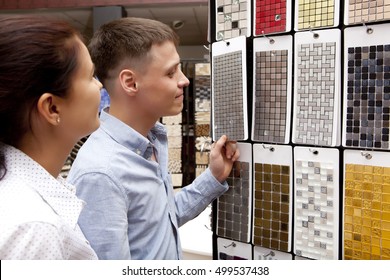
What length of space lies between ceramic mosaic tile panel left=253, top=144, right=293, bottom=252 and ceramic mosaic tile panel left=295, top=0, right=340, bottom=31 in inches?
12.5

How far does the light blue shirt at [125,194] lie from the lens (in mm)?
1028

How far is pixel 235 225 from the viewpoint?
1254 mm

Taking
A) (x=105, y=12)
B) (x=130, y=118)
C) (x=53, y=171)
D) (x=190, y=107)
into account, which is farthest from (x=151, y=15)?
(x=53, y=171)

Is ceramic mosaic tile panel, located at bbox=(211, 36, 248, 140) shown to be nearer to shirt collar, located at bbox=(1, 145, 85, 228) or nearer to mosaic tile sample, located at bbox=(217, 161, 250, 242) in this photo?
mosaic tile sample, located at bbox=(217, 161, 250, 242)

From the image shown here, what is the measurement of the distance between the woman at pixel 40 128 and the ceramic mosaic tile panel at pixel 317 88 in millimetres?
525

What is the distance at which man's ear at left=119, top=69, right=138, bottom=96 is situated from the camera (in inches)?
47.6

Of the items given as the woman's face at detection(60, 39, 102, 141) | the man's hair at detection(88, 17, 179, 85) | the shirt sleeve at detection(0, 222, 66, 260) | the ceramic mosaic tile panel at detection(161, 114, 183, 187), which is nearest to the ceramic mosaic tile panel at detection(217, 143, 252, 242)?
the man's hair at detection(88, 17, 179, 85)

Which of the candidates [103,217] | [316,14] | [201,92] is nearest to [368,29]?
[316,14]

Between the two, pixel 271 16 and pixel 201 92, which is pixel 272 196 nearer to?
pixel 271 16

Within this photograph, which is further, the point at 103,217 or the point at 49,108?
the point at 103,217

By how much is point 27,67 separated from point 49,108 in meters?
0.09

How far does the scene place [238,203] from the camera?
1244 millimetres
